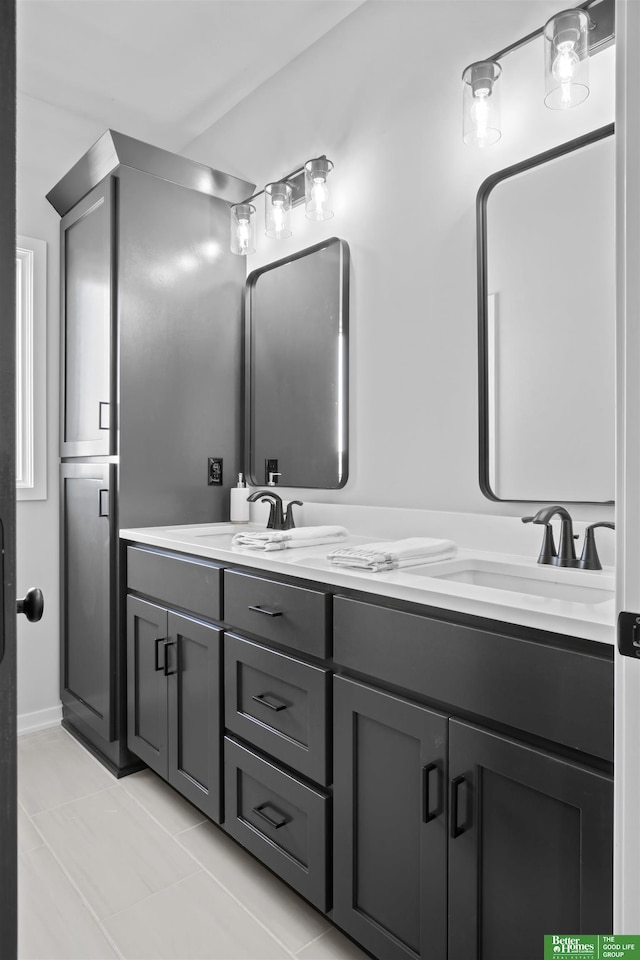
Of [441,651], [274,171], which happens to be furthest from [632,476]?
[274,171]

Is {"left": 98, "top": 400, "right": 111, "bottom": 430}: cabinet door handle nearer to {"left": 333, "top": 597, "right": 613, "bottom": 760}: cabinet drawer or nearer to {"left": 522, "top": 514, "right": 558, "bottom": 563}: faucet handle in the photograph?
{"left": 333, "top": 597, "right": 613, "bottom": 760}: cabinet drawer

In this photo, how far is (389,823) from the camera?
1.24 metres

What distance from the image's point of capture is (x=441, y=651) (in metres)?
1.15

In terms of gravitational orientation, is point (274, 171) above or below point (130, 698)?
above

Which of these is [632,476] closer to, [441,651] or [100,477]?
[441,651]

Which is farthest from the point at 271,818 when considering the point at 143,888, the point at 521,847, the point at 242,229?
the point at 242,229

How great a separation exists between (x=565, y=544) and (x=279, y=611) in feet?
2.33

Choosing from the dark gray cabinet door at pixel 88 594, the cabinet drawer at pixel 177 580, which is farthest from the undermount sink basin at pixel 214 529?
the dark gray cabinet door at pixel 88 594

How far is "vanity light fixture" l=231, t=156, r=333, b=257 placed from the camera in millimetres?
2143

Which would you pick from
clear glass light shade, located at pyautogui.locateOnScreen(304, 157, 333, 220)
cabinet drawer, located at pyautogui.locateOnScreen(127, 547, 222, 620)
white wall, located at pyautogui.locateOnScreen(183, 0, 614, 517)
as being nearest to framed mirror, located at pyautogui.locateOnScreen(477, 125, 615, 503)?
white wall, located at pyautogui.locateOnScreen(183, 0, 614, 517)

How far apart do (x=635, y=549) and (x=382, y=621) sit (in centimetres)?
58

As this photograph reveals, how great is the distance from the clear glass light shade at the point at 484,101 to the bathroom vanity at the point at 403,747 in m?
1.20

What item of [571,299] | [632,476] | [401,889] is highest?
[571,299]

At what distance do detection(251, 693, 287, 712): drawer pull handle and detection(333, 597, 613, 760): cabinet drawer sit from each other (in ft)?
0.88
